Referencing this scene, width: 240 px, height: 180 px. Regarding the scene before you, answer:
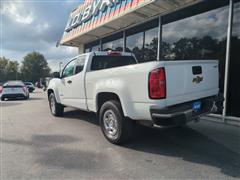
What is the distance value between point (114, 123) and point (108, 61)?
2.04 metres

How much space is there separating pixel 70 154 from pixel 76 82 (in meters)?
2.28

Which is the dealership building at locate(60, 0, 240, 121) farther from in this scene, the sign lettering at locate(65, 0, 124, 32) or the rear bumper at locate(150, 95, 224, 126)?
the rear bumper at locate(150, 95, 224, 126)

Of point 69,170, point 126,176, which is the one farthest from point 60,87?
point 126,176

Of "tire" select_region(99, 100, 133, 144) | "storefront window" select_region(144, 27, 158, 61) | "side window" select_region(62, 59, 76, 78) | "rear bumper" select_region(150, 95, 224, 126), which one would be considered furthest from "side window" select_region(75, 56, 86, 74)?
"storefront window" select_region(144, 27, 158, 61)

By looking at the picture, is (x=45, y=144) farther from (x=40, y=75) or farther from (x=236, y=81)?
(x=40, y=75)

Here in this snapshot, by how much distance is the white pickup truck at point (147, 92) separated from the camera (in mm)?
3314

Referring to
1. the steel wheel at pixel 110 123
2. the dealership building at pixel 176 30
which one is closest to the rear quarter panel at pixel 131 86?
the steel wheel at pixel 110 123

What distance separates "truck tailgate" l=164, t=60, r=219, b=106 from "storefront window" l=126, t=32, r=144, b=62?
215 inches

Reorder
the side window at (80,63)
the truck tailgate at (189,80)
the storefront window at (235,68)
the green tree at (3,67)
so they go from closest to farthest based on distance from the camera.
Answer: the truck tailgate at (189,80) → the side window at (80,63) → the storefront window at (235,68) → the green tree at (3,67)

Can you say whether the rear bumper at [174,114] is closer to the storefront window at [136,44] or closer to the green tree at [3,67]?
the storefront window at [136,44]

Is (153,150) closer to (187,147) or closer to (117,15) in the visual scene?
(187,147)

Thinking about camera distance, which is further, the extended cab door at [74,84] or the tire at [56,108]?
the tire at [56,108]

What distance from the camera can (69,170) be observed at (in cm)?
325

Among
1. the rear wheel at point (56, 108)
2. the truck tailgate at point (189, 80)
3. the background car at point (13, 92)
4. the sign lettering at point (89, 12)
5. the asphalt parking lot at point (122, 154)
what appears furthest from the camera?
the background car at point (13, 92)
